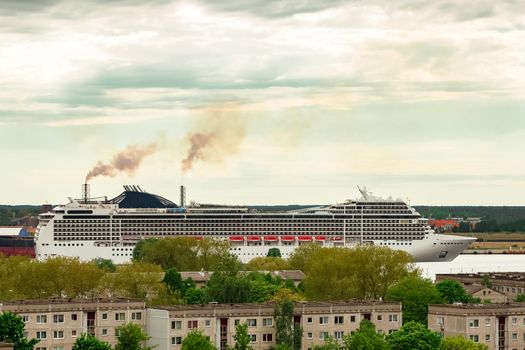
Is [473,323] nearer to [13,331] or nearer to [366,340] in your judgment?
[366,340]

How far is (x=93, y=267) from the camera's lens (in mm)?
103500

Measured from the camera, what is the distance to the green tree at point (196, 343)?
68.8 metres

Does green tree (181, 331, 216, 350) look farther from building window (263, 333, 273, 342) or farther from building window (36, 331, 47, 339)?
building window (36, 331, 47, 339)

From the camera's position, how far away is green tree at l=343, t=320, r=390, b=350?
2781 inches

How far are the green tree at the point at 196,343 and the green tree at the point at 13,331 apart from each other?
745 cm

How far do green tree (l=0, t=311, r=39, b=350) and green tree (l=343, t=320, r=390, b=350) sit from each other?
1533 centimetres

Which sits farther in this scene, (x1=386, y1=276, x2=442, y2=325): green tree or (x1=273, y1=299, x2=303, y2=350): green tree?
(x1=386, y1=276, x2=442, y2=325): green tree

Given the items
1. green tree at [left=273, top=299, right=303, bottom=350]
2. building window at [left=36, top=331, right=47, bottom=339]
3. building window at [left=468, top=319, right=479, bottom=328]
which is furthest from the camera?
building window at [left=468, top=319, right=479, bottom=328]

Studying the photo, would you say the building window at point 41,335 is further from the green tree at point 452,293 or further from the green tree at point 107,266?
the green tree at point 107,266

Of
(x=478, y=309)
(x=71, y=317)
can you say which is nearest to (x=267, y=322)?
(x=71, y=317)

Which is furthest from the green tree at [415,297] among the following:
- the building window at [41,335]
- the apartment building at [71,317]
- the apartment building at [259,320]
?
the building window at [41,335]

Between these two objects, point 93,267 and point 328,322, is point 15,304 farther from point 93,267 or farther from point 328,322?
point 93,267

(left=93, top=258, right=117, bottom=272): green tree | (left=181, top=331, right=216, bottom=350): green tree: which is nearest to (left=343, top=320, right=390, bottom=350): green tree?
(left=181, top=331, right=216, bottom=350): green tree

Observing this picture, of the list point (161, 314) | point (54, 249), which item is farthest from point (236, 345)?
point (54, 249)
